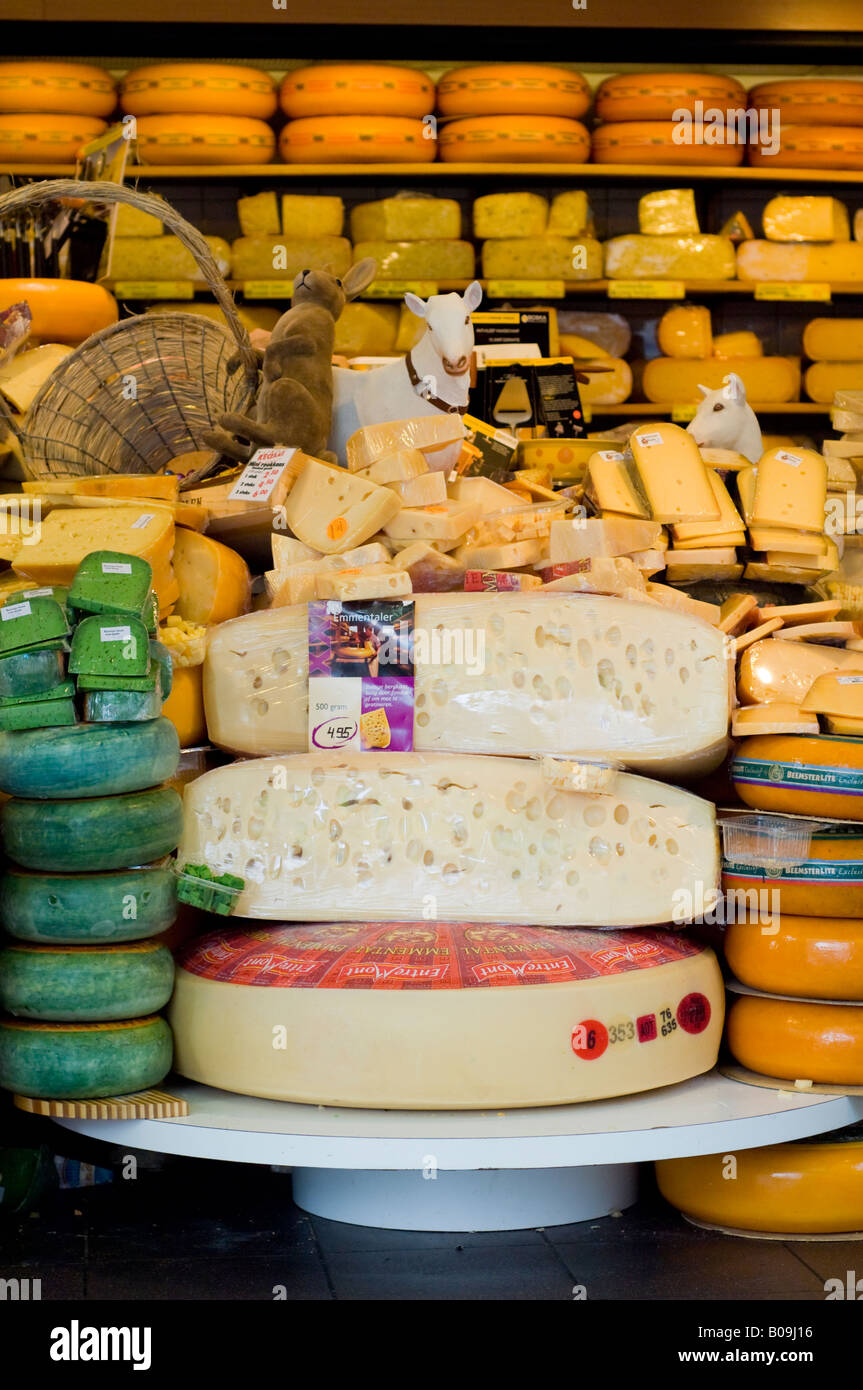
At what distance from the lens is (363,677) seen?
206 cm

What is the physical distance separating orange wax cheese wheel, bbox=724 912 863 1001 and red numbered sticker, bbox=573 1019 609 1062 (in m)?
0.28

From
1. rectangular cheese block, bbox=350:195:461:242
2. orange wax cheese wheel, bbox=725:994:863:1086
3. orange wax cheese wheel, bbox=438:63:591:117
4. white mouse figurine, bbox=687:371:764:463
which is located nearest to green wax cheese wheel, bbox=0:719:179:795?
orange wax cheese wheel, bbox=725:994:863:1086

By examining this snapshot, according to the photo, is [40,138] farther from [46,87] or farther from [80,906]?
[80,906]

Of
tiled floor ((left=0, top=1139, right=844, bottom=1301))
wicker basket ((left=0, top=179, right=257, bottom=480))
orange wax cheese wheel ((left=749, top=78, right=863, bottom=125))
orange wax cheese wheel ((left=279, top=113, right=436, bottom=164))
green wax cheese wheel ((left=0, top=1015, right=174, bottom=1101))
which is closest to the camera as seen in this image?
tiled floor ((left=0, top=1139, right=844, bottom=1301))

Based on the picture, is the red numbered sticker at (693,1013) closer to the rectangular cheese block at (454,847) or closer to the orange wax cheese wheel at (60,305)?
the rectangular cheese block at (454,847)

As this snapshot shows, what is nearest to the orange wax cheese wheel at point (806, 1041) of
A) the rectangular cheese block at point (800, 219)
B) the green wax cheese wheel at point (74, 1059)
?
the green wax cheese wheel at point (74, 1059)

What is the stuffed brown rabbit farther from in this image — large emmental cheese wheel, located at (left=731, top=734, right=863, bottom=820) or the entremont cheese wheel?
the entremont cheese wheel

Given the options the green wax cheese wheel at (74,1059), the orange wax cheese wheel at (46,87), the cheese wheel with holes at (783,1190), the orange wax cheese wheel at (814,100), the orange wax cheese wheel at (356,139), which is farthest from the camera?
the orange wax cheese wheel at (814,100)

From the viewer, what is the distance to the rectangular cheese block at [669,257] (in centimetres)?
468

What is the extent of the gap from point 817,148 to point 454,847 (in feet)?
11.9

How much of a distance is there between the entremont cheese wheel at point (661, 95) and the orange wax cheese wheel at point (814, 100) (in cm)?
11

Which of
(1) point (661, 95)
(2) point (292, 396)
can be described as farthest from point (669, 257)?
(2) point (292, 396)

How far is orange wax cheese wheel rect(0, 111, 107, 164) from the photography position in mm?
4512
